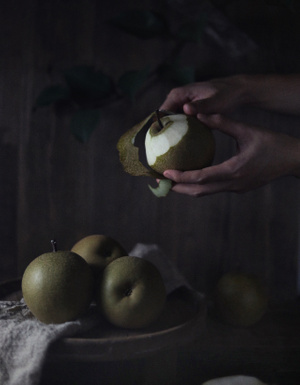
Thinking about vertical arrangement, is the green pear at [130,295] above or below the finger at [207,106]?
below

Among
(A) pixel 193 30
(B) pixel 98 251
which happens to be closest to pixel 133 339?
(B) pixel 98 251

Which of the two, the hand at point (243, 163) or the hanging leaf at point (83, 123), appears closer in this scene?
the hand at point (243, 163)

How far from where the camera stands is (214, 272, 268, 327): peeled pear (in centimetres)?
90

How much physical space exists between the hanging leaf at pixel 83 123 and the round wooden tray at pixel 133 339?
1.71 ft

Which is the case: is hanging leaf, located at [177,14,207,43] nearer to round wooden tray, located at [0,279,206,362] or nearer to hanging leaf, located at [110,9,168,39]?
hanging leaf, located at [110,9,168,39]

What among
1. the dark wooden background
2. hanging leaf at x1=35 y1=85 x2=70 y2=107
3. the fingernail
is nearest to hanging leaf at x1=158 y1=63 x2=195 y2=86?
the dark wooden background

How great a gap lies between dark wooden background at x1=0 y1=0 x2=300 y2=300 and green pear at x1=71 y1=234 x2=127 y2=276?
423 millimetres

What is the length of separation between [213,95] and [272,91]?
0.18 m

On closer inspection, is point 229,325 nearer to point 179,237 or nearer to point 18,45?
point 179,237

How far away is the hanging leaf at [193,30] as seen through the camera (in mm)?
1057

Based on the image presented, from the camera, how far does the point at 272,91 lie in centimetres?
96

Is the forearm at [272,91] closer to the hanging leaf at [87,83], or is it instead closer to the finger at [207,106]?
the finger at [207,106]

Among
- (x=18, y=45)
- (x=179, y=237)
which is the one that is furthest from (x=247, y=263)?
(x=18, y=45)

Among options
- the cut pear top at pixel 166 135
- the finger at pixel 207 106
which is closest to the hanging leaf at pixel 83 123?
the finger at pixel 207 106
